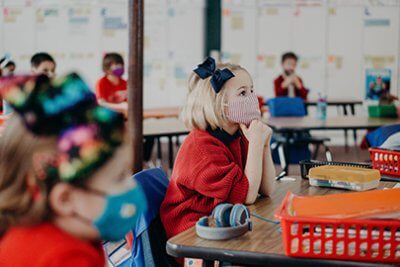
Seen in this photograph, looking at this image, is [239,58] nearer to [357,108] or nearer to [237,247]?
[357,108]

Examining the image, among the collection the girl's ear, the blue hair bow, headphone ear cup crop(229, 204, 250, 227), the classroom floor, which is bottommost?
the classroom floor

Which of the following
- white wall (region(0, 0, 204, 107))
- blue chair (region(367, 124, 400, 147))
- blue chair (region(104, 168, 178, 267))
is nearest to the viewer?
blue chair (region(104, 168, 178, 267))

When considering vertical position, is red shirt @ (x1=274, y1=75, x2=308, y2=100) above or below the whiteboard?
below

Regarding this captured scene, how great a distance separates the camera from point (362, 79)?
31.1ft

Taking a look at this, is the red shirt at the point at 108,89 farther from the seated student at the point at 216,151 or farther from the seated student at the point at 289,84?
the seated student at the point at 216,151

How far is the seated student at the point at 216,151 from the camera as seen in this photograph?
2.27m

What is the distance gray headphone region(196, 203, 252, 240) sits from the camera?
5.85 ft

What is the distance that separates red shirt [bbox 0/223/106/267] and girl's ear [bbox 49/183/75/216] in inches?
1.3

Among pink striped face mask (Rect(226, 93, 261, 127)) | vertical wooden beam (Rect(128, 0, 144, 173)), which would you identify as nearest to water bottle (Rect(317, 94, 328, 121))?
vertical wooden beam (Rect(128, 0, 144, 173))

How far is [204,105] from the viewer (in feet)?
7.79

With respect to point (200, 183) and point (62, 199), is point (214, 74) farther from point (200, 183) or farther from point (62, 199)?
point (62, 199)

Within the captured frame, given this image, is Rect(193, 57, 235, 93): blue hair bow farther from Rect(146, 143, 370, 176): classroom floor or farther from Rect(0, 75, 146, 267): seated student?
Rect(146, 143, 370, 176): classroom floor

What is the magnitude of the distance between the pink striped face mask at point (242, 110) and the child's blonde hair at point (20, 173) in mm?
1438

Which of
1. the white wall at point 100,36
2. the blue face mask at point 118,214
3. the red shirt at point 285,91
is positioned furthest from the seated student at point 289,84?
the blue face mask at point 118,214
